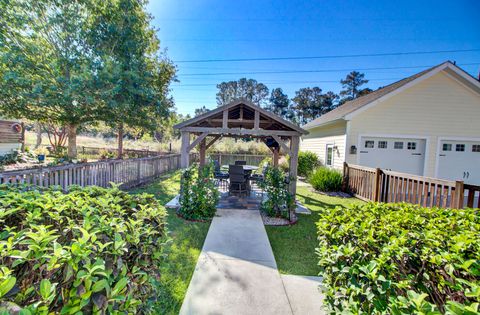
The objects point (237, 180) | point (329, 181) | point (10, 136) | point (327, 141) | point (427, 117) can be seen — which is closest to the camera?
point (237, 180)

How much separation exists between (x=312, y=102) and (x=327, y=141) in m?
30.0

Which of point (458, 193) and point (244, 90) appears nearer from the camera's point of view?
point (458, 193)

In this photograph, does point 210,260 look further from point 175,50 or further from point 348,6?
point 175,50

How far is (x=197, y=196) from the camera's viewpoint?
5543 millimetres

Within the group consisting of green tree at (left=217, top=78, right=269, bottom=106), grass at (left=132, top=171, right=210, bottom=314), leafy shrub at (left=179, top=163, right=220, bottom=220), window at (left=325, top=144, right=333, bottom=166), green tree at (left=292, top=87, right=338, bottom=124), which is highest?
green tree at (left=217, top=78, right=269, bottom=106)

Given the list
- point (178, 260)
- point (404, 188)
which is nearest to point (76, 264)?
point (178, 260)

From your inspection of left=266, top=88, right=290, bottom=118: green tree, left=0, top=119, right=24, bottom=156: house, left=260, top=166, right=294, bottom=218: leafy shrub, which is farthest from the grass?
left=266, top=88, right=290, bottom=118: green tree

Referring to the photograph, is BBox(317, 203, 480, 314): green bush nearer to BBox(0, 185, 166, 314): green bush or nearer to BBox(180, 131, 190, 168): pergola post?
BBox(0, 185, 166, 314): green bush

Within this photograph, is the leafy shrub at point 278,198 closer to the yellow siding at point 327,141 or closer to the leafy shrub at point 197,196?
the leafy shrub at point 197,196

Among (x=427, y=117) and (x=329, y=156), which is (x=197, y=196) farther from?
(x=427, y=117)

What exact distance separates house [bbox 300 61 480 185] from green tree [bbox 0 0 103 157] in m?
11.9

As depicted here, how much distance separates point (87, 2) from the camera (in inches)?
374

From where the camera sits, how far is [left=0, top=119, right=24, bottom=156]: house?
11609 millimetres

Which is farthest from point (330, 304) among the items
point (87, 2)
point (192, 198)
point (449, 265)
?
point (87, 2)
